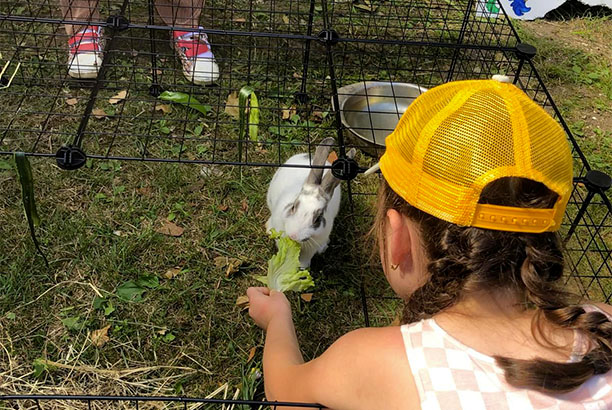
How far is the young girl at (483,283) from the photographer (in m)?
1.06

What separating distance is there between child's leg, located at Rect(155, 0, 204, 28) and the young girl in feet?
8.32

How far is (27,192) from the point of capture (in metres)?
1.75

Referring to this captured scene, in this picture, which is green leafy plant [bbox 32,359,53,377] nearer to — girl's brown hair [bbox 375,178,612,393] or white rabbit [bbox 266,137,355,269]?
white rabbit [bbox 266,137,355,269]

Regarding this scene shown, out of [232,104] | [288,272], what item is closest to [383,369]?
[288,272]

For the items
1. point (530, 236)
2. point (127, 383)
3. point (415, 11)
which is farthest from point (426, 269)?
point (415, 11)

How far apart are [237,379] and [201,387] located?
131 mm

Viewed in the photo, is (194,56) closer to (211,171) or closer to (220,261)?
(211,171)

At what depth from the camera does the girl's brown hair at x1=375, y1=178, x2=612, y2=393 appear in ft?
3.48

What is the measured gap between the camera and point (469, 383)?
1071mm

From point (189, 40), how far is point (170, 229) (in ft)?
4.49

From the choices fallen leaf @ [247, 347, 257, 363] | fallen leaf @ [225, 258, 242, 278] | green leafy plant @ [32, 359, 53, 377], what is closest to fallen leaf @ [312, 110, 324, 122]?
fallen leaf @ [225, 258, 242, 278]

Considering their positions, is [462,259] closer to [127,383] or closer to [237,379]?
[237,379]

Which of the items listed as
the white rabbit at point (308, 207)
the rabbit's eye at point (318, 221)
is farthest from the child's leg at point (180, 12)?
the rabbit's eye at point (318, 221)

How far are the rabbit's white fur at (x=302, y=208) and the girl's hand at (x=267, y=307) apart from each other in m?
0.54
